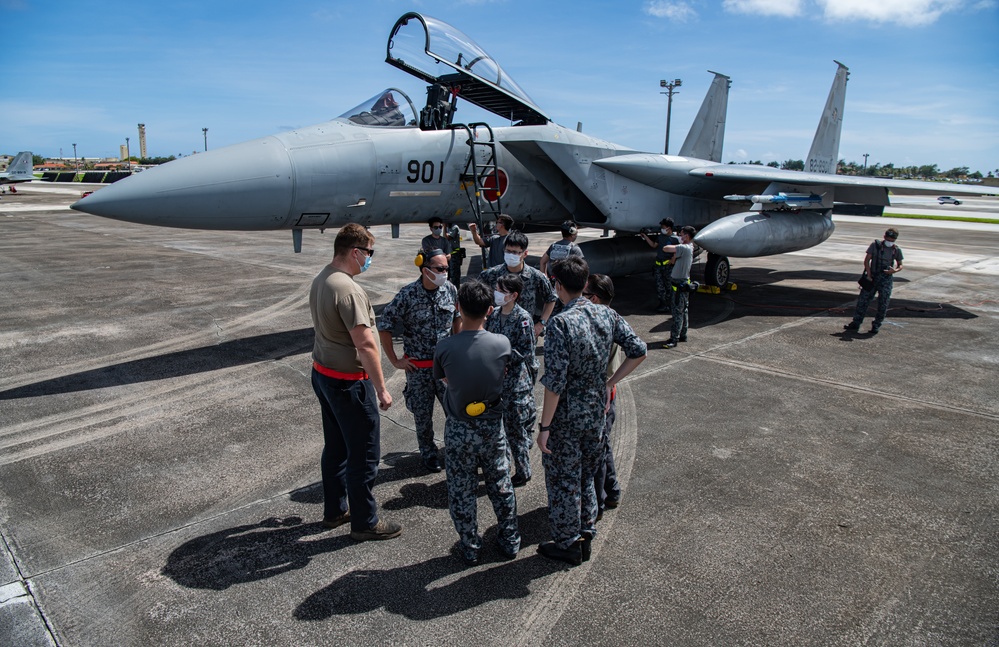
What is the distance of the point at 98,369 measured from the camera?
266 inches

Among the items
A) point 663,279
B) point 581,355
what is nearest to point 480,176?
point 663,279

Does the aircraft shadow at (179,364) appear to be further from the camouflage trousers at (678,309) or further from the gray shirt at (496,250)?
the camouflage trousers at (678,309)

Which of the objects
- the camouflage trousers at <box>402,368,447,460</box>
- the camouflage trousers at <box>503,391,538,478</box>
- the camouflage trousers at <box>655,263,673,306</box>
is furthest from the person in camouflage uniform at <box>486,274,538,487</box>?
the camouflage trousers at <box>655,263,673,306</box>

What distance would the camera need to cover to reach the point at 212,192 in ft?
20.7

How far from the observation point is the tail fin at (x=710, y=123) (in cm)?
1516

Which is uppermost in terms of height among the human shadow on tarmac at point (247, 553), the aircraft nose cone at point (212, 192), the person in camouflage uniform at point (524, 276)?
the aircraft nose cone at point (212, 192)

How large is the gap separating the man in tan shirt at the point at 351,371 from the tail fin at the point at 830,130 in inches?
592

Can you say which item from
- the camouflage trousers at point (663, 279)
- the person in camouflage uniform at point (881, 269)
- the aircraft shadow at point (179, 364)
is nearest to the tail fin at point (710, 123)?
the camouflage trousers at point (663, 279)

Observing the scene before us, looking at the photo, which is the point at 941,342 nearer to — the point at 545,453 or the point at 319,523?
the point at 545,453

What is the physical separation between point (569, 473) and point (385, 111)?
6.26m

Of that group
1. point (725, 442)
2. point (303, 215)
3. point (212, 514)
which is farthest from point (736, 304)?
point (212, 514)

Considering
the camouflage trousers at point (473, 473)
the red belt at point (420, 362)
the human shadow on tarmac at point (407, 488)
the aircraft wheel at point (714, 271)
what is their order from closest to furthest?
the camouflage trousers at point (473, 473) < the human shadow on tarmac at point (407, 488) < the red belt at point (420, 362) < the aircraft wheel at point (714, 271)

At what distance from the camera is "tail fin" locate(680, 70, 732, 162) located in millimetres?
15164

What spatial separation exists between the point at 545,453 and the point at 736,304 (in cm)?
841
